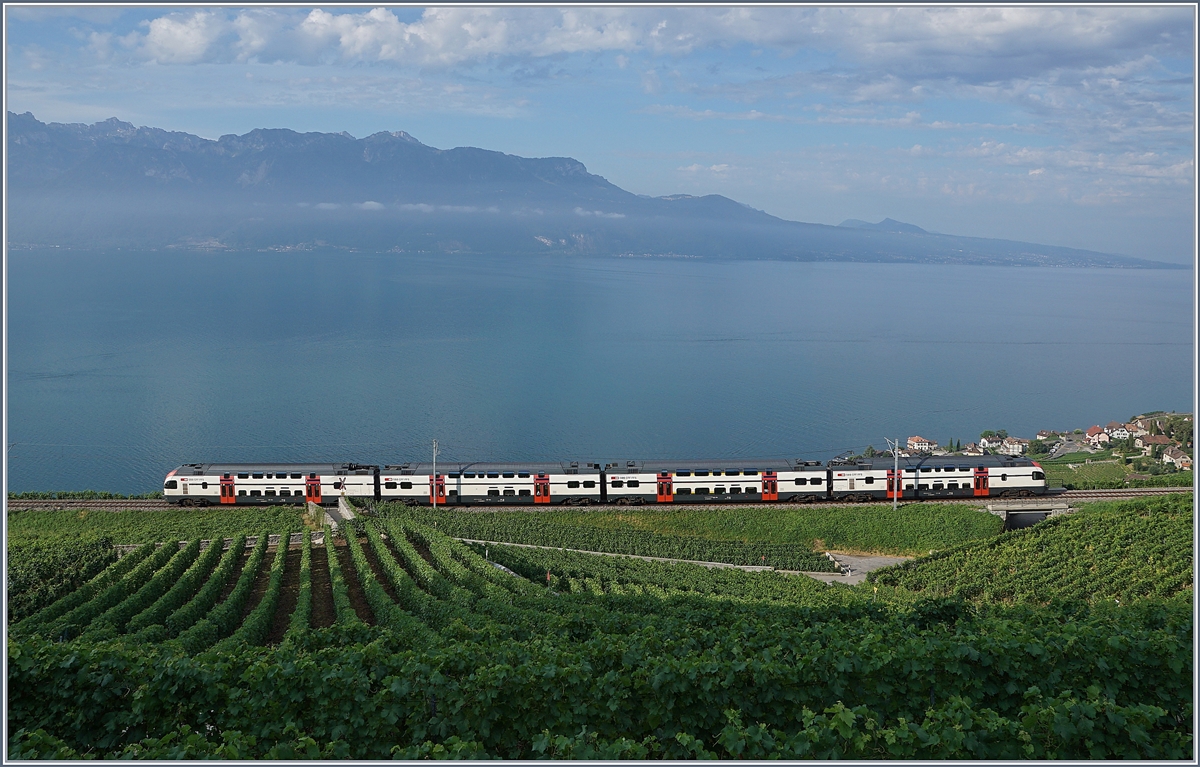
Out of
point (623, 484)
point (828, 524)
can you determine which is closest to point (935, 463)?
point (828, 524)

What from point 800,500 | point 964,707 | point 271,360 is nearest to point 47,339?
point 271,360

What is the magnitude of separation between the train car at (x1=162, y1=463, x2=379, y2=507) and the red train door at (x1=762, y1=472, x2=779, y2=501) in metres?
16.9

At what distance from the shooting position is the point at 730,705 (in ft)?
33.7

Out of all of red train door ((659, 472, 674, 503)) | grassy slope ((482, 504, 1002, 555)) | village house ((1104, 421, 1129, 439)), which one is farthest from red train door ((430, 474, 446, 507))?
village house ((1104, 421, 1129, 439))

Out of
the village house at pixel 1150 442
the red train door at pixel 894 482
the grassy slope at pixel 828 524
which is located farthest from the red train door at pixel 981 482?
the village house at pixel 1150 442

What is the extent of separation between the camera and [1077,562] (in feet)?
87.2

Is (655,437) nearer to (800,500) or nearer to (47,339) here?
(800,500)

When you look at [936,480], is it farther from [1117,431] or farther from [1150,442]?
A: [1117,431]

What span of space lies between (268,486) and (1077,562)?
31.5m

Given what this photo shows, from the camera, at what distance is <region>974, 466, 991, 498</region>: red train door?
36.7m

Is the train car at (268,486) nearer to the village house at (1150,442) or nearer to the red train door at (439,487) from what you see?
the red train door at (439,487)

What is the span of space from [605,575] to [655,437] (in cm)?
4108

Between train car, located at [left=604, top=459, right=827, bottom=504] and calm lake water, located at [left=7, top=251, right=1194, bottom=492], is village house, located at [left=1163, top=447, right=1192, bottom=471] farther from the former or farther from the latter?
train car, located at [left=604, top=459, right=827, bottom=504]

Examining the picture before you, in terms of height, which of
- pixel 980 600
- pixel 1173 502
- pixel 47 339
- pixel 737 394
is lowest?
pixel 980 600
